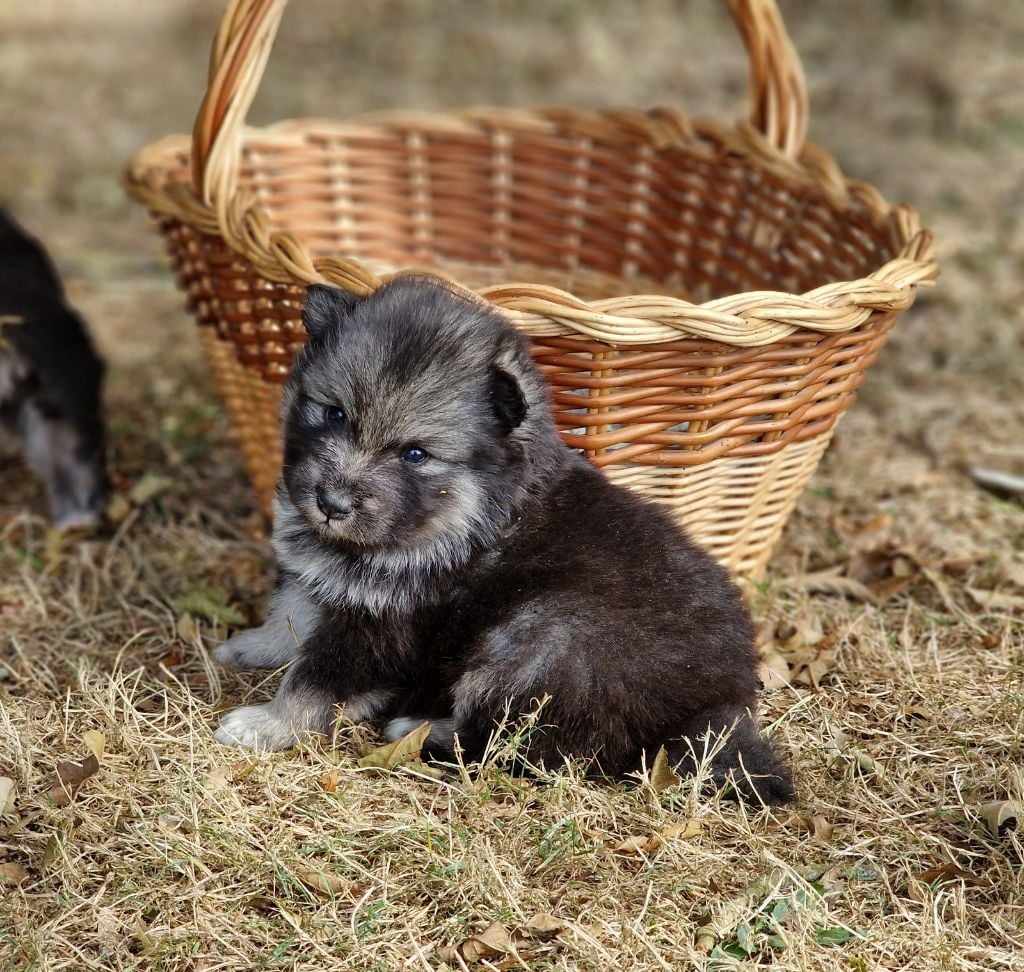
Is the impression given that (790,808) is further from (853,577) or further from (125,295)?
(125,295)

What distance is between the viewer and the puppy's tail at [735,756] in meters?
2.90

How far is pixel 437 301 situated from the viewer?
2955 mm

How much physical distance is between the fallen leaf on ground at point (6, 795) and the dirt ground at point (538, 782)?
0.5 inches

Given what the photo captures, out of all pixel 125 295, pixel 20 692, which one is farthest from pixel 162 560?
pixel 125 295

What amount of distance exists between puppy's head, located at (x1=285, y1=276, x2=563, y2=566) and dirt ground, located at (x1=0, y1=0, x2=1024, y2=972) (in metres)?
0.72

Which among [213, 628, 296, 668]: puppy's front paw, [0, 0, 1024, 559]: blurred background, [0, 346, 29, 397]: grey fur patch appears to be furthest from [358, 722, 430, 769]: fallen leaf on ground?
[0, 346, 29, 397]: grey fur patch

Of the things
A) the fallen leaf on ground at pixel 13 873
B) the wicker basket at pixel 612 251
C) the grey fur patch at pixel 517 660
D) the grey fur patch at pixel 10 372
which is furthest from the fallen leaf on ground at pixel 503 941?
the grey fur patch at pixel 10 372

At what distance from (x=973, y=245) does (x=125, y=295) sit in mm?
5720

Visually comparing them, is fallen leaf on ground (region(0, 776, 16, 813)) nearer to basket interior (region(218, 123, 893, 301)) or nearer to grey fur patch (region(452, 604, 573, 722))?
grey fur patch (region(452, 604, 573, 722))

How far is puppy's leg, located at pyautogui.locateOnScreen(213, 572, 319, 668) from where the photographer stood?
3.29m

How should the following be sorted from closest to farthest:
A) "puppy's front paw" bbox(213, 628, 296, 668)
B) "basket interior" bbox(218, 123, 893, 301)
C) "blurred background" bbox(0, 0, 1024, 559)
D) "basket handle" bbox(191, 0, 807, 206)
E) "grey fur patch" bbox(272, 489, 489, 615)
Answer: "grey fur patch" bbox(272, 489, 489, 615), "puppy's front paw" bbox(213, 628, 296, 668), "basket handle" bbox(191, 0, 807, 206), "basket interior" bbox(218, 123, 893, 301), "blurred background" bbox(0, 0, 1024, 559)

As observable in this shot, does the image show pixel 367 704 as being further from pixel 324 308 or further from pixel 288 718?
pixel 324 308

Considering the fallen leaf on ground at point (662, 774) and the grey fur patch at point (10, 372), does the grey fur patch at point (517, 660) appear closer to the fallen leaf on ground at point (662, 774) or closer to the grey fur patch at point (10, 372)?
the fallen leaf on ground at point (662, 774)

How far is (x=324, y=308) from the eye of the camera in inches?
120
